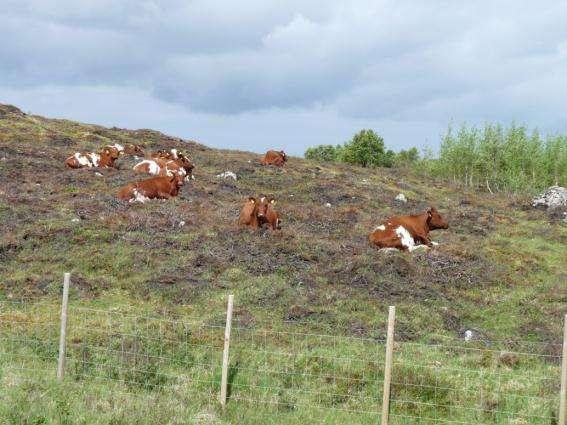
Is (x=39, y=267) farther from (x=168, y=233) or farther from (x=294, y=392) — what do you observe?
(x=294, y=392)

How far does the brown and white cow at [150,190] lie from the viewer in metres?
25.0

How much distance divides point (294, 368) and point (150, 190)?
50.6ft

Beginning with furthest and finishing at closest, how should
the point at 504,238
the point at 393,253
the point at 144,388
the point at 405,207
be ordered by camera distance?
the point at 405,207 < the point at 504,238 < the point at 393,253 < the point at 144,388

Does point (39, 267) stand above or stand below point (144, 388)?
above

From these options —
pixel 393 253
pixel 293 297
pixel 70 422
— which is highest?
Answer: pixel 393 253

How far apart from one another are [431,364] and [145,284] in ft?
22.9

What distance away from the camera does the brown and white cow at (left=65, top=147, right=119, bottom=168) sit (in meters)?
32.6

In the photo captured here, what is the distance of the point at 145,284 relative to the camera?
15586 mm

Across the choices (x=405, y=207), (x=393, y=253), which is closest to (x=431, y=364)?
(x=393, y=253)

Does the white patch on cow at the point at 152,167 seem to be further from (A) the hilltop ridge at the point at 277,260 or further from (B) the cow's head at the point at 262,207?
(B) the cow's head at the point at 262,207

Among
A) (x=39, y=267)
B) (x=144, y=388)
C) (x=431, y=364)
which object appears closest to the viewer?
(x=144, y=388)

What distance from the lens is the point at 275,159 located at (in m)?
44.6

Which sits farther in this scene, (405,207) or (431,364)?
(405,207)

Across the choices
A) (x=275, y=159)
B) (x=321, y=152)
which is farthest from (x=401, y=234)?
(x=321, y=152)
